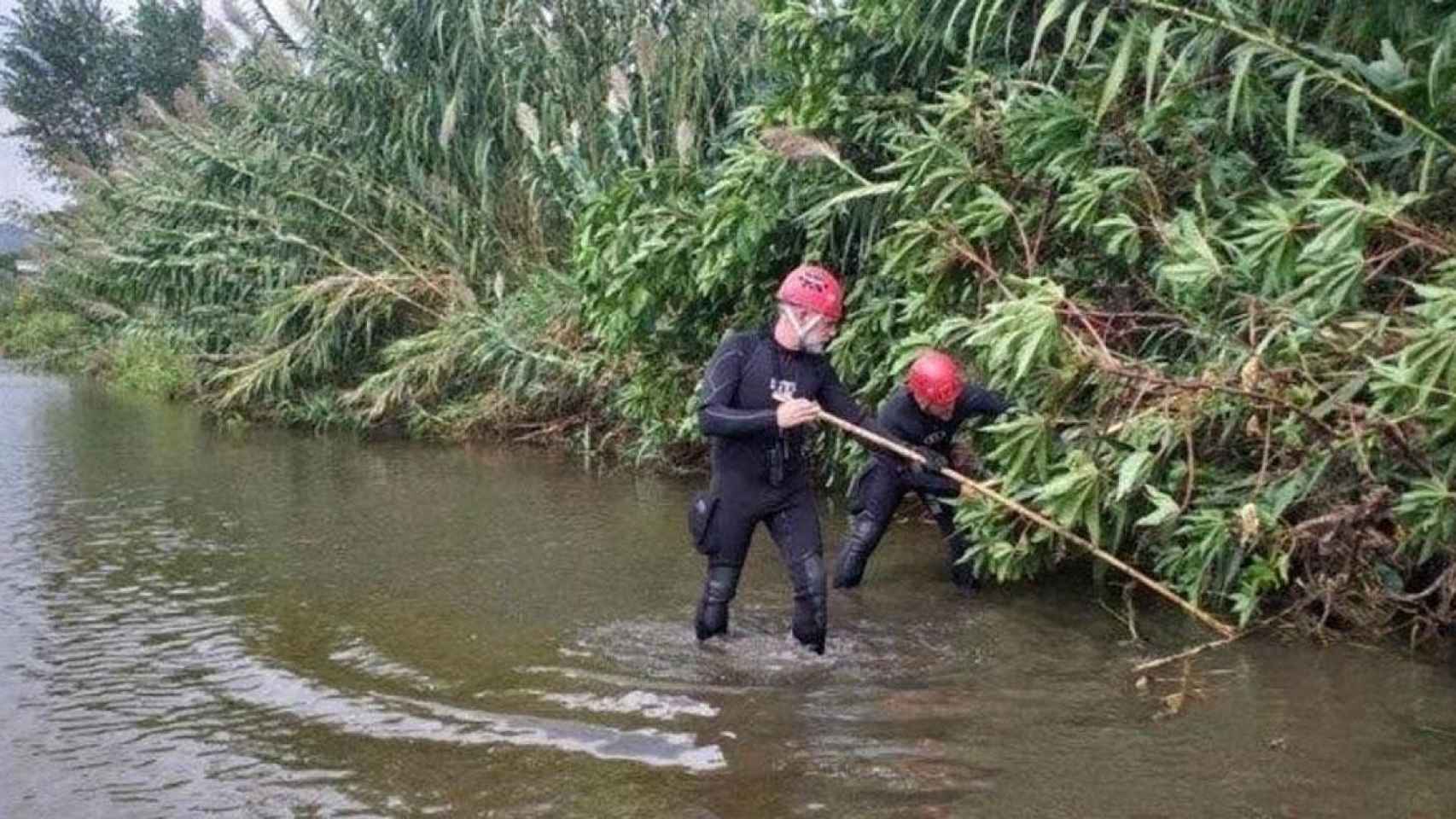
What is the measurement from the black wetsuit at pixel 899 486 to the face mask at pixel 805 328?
4.17ft

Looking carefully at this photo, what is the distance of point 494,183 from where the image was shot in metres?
14.5

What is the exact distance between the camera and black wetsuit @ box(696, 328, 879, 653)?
6.01m

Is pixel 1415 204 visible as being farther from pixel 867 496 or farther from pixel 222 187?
pixel 222 187

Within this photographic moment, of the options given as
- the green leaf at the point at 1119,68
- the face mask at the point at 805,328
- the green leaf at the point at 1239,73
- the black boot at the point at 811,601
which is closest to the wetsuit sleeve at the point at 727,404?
the face mask at the point at 805,328

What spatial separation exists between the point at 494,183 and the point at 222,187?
3.73 meters

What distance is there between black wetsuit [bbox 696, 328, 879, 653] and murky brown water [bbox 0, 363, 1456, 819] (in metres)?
0.33

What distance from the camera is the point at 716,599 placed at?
6215 mm

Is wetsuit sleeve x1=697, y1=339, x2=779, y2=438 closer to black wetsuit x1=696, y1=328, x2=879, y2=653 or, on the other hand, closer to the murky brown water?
black wetsuit x1=696, y1=328, x2=879, y2=653

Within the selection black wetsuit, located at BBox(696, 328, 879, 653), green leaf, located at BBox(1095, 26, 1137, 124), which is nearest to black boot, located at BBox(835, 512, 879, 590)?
black wetsuit, located at BBox(696, 328, 879, 653)

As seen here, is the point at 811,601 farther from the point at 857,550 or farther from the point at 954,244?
the point at 954,244

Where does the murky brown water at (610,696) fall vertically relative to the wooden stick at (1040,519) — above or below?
below

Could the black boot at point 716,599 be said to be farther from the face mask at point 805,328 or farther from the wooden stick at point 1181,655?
the wooden stick at point 1181,655

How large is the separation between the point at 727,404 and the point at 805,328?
466 millimetres

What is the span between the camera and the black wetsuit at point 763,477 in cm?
601
